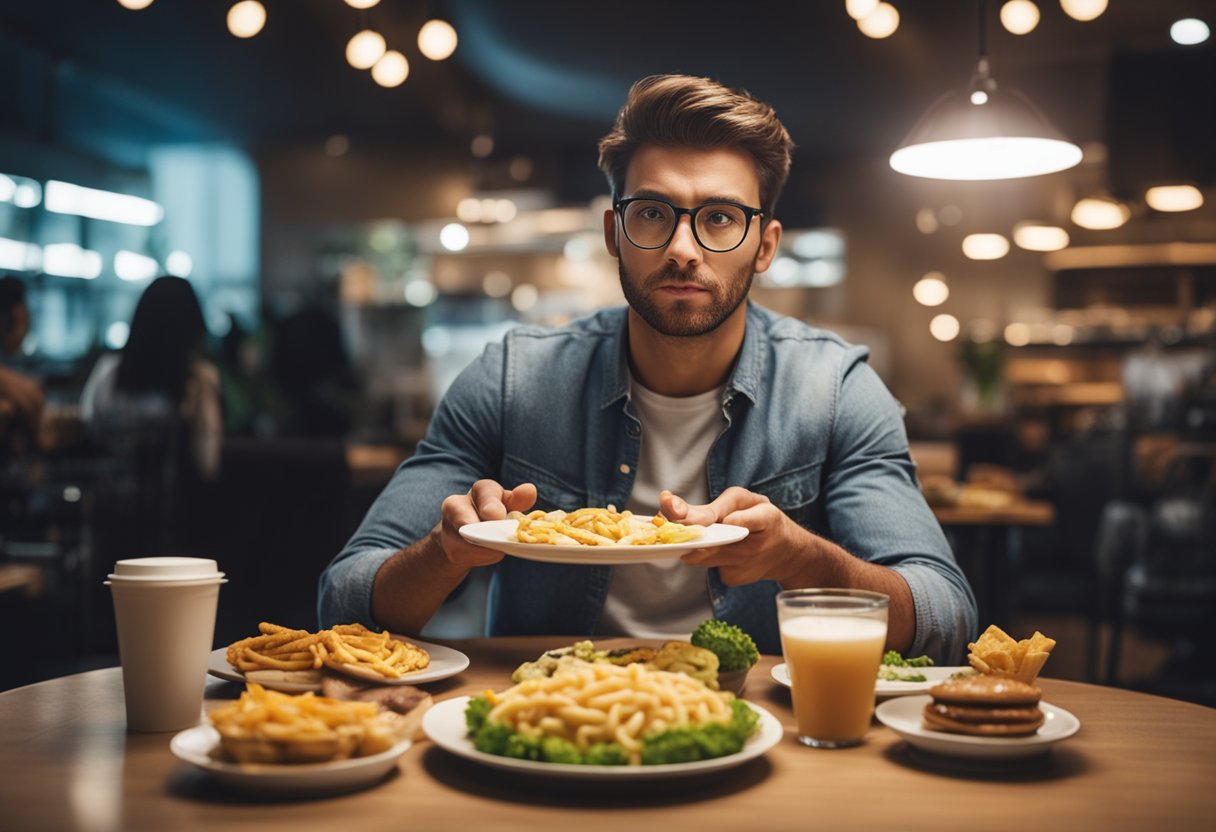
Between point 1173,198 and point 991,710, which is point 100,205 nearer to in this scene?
point 1173,198

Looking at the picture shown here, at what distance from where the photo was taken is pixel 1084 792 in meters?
1.09

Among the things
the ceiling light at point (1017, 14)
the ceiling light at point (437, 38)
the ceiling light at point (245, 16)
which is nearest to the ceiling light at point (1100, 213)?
the ceiling light at point (1017, 14)

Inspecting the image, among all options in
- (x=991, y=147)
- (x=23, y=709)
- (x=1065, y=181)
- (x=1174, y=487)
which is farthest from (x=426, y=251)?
(x=23, y=709)

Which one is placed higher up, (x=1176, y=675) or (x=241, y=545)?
(x=241, y=545)

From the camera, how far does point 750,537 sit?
152cm

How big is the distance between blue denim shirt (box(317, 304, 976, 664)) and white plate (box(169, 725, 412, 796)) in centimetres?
73

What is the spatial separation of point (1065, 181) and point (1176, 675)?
8177mm

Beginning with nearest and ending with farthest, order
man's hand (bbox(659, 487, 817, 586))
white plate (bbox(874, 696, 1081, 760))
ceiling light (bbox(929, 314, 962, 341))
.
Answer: white plate (bbox(874, 696, 1081, 760))
man's hand (bbox(659, 487, 817, 586))
ceiling light (bbox(929, 314, 962, 341))

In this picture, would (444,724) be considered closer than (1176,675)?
Yes

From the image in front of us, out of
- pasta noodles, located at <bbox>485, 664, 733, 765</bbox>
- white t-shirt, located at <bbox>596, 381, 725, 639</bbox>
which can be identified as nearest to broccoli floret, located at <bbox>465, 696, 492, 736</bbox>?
pasta noodles, located at <bbox>485, 664, 733, 765</bbox>

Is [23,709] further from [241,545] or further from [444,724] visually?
[241,545]

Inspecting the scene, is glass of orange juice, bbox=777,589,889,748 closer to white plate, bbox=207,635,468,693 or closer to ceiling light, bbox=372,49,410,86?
white plate, bbox=207,635,468,693

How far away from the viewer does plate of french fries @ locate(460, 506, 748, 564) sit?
131 cm

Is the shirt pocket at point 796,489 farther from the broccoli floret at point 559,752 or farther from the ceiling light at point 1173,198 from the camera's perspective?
the ceiling light at point 1173,198
